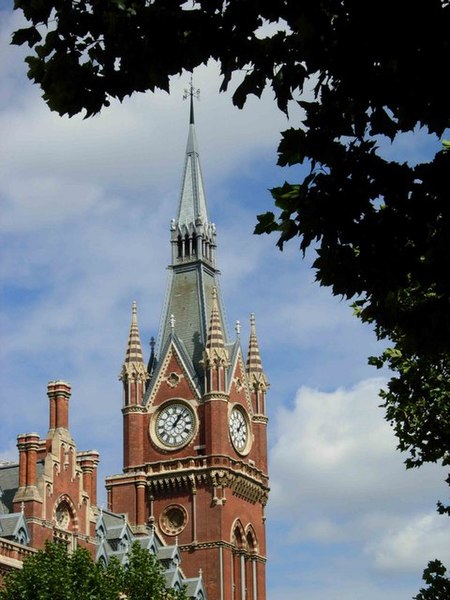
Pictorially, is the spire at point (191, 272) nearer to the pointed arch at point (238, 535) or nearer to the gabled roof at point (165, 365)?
the gabled roof at point (165, 365)

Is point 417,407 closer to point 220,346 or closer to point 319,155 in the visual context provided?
point 319,155

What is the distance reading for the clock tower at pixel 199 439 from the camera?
291ft

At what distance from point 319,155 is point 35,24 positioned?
288cm

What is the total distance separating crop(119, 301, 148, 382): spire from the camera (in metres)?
93.4

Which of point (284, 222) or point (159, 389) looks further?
point (159, 389)

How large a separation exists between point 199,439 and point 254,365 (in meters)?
9.23

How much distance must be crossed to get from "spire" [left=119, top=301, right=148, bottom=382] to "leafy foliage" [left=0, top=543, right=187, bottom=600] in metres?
40.7

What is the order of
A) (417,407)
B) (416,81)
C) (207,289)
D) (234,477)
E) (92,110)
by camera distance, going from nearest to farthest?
1. (416,81)
2. (92,110)
3. (417,407)
4. (234,477)
5. (207,289)

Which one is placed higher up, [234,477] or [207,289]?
[207,289]

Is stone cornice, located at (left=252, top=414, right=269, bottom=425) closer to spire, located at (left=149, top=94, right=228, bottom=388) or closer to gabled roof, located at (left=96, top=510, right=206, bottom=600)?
spire, located at (left=149, top=94, right=228, bottom=388)

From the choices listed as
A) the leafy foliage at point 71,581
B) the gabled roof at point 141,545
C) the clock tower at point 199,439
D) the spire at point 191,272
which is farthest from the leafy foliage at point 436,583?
the spire at point 191,272

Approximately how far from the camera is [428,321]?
496 inches

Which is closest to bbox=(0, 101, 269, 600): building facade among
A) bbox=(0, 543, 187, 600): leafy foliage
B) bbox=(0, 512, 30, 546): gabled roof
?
bbox=(0, 512, 30, 546): gabled roof

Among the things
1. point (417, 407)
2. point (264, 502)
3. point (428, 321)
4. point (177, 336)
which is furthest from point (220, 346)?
point (428, 321)
